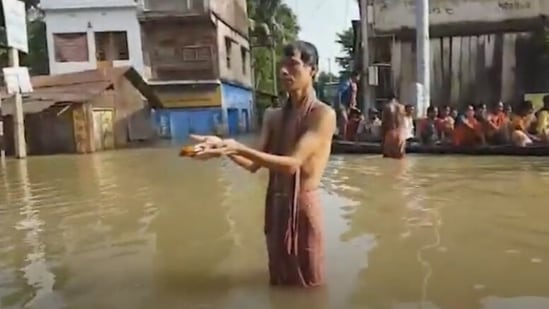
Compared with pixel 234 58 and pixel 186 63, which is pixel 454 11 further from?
pixel 234 58

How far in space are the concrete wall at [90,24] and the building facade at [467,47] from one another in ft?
44.7

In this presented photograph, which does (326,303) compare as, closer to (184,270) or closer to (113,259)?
(184,270)

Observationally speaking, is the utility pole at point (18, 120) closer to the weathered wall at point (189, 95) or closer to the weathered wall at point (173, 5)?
the weathered wall at point (189, 95)

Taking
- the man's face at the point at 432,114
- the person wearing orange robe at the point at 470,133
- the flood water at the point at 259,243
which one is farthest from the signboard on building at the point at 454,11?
the flood water at the point at 259,243

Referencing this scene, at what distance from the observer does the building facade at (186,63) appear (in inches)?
1267

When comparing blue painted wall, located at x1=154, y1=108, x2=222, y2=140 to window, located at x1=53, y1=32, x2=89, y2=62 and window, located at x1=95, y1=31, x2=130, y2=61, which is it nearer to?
window, located at x1=95, y1=31, x2=130, y2=61

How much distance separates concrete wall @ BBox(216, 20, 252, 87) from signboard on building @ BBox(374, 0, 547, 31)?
508 inches

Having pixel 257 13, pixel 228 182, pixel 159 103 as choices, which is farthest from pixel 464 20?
pixel 257 13

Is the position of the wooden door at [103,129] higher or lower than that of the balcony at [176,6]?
lower

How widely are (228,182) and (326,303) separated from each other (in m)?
7.60

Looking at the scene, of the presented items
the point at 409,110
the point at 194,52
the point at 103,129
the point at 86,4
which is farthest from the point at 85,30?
the point at 409,110

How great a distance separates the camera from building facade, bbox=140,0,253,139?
32.2m

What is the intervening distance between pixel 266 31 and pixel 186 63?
14.0m

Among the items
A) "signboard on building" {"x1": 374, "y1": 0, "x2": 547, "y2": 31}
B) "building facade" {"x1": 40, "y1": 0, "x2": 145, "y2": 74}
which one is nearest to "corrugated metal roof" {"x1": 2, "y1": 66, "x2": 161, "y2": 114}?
"building facade" {"x1": 40, "y1": 0, "x2": 145, "y2": 74}
